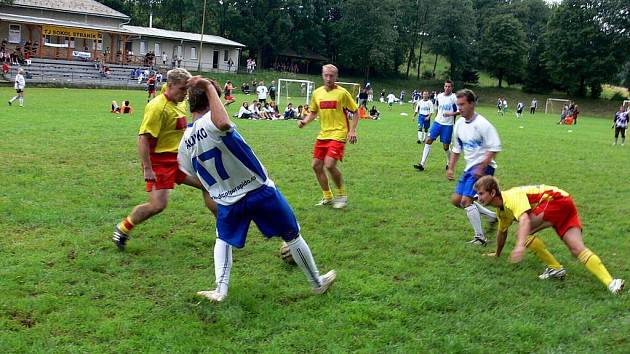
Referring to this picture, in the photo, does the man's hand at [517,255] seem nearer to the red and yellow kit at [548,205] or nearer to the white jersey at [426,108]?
the red and yellow kit at [548,205]

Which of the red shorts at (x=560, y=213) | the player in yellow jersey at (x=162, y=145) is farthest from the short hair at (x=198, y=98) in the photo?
the red shorts at (x=560, y=213)

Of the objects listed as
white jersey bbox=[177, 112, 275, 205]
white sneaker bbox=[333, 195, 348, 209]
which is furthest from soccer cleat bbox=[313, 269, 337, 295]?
white sneaker bbox=[333, 195, 348, 209]

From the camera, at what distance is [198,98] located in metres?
4.57

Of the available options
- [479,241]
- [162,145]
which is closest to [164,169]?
[162,145]

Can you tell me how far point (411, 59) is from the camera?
80.6 meters

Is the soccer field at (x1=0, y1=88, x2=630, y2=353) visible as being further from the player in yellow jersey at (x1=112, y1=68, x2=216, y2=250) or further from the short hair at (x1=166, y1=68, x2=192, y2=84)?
the short hair at (x1=166, y1=68, x2=192, y2=84)

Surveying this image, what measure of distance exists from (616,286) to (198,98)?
14.1 feet

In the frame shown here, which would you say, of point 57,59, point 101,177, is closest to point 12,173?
point 101,177

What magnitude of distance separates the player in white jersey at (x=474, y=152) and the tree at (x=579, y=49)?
219 feet

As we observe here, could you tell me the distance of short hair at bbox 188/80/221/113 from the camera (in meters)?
4.50

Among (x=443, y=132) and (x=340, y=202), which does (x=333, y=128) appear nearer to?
(x=340, y=202)

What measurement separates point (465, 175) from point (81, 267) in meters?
4.58

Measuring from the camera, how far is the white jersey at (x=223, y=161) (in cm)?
452

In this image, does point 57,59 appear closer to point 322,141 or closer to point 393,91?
point 393,91
